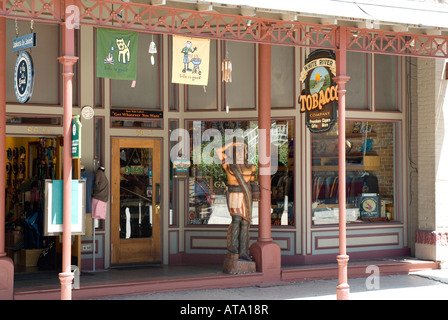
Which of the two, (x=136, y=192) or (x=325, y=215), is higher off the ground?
(x=136, y=192)

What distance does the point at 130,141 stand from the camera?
12.9 m

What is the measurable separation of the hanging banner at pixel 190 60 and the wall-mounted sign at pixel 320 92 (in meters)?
2.03

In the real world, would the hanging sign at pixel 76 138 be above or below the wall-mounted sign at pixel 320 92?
below

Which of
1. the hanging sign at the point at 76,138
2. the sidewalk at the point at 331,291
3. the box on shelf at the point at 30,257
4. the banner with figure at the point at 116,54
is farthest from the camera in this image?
the box on shelf at the point at 30,257

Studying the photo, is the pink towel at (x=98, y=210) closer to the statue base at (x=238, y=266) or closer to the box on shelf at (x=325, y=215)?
the statue base at (x=238, y=266)

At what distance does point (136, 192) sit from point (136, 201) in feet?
0.60

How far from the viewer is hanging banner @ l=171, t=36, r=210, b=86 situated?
9.89m

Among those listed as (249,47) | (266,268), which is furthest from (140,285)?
(249,47)

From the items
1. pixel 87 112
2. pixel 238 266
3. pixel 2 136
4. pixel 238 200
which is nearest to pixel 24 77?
pixel 2 136

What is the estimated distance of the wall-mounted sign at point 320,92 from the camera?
10.5 meters

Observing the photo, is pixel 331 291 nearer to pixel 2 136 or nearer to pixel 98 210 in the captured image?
pixel 98 210

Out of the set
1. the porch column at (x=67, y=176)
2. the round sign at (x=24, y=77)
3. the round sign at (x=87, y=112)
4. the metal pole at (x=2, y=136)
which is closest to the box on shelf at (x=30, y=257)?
the round sign at (x=87, y=112)

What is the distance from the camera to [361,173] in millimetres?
13820

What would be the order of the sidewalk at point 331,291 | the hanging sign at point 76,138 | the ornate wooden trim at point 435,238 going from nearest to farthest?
the hanging sign at point 76,138 < the sidewalk at point 331,291 < the ornate wooden trim at point 435,238
